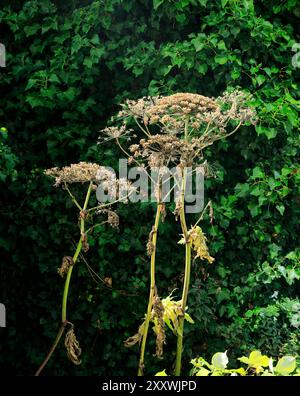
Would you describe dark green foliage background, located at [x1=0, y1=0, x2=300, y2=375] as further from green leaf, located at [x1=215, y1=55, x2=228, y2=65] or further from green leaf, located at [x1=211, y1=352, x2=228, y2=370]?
green leaf, located at [x1=211, y1=352, x2=228, y2=370]

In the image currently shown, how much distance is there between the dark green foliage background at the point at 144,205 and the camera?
4246 mm

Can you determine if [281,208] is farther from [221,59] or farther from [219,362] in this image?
[219,362]

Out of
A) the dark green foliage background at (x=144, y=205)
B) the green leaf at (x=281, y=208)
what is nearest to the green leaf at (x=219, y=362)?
the dark green foliage background at (x=144, y=205)

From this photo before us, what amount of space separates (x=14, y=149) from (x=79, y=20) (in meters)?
1.04

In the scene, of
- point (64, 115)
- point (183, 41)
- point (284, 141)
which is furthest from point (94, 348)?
point (183, 41)

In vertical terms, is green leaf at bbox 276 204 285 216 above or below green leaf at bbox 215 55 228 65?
below

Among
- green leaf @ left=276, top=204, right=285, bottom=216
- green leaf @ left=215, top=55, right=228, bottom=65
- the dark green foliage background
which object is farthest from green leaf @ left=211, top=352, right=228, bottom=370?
green leaf @ left=215, top=55, right=228, bottom=65

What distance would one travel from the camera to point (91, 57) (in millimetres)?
4332

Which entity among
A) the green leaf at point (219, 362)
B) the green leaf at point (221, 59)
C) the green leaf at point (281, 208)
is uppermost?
the green leaf at point (221, 59)

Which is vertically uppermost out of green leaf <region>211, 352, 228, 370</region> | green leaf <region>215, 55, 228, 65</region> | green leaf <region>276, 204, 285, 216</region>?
green leaf <region>215, 55, 228, 65</region>

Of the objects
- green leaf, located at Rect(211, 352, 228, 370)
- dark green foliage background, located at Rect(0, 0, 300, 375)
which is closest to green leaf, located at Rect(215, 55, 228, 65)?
dark green foliage background, located at Rect(0, 0, 300, 375)

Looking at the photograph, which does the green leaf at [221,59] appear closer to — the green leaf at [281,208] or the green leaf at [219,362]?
the green leaf at [281,208]

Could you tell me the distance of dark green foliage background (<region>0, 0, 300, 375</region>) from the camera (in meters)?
4.25

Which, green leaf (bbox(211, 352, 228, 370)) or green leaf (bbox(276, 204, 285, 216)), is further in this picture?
green leaf (bbox(276, 204, 285, 216))
